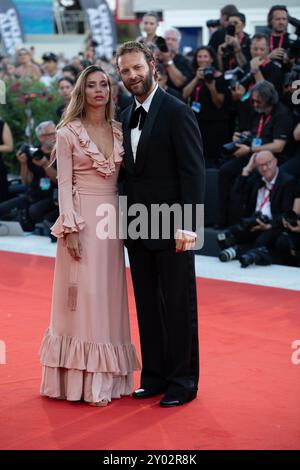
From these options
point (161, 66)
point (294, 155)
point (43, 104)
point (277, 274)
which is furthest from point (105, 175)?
point (43, 104)

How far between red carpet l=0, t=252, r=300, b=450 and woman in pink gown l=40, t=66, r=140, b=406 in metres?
0.16

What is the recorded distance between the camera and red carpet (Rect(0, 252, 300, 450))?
3.77 m

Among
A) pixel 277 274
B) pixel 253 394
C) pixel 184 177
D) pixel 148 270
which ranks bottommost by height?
pixel 277 274

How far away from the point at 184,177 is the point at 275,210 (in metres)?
3.94

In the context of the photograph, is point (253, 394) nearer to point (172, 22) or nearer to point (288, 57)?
point (288, 57)

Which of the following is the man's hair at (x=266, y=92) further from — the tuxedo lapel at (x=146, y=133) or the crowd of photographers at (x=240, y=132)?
the tuxedo lapel at (x=146, y=133)

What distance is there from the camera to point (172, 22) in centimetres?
1356

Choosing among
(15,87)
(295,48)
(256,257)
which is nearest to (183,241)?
(256,257)

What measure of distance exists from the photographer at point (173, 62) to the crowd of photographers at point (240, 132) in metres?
0.01

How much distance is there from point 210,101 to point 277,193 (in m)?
1.65

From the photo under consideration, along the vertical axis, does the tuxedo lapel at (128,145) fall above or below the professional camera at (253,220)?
above

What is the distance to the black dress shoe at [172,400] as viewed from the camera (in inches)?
167

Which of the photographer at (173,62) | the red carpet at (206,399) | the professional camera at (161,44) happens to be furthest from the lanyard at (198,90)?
the red carpet at (206,399)

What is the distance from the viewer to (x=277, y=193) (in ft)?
26.0
